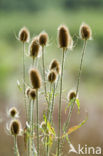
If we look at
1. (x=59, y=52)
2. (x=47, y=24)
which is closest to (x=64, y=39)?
(x=59, y=52)

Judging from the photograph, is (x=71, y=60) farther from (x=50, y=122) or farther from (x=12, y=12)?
(x=50, y=122)

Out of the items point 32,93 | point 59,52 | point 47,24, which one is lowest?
point 59,52

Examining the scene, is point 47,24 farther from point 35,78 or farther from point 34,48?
point 35,78

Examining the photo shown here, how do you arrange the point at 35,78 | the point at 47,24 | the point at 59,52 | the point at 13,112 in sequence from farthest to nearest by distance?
the point at 47,24 < the point at 59,52 < the point at 13,112 < the point at 35,78

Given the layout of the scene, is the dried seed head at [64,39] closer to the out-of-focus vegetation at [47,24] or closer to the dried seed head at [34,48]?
the dried seed head at [34,48]

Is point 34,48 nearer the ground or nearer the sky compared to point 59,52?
nearer the sky

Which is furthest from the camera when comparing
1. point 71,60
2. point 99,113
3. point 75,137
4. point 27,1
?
point 27,1

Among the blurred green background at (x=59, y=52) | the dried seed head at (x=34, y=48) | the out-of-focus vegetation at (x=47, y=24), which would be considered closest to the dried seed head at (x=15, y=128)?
the dried seed head at (x=34, y=48)

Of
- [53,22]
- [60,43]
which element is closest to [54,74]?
[60,43]

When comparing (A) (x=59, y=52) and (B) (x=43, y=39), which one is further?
(A) (x=59, y=52)
